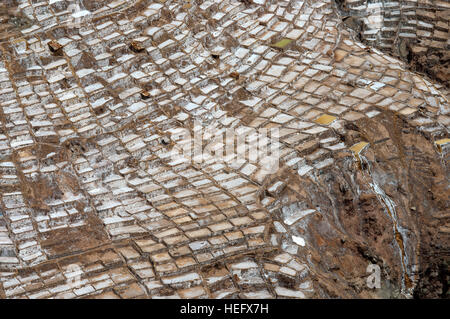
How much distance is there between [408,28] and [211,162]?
4.22 m

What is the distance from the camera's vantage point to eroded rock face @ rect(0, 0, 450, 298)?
5.94 meters

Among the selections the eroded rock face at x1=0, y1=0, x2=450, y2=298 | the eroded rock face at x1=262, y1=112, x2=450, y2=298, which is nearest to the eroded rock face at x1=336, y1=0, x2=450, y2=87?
the eroded rock face at x1=0, y1=0, x2=450, y2=298

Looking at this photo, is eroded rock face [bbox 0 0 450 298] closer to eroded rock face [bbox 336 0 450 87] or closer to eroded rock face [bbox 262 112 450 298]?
eroded rock face [bbox 262 112 450 298]

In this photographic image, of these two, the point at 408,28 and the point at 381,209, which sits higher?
the point at 408,28

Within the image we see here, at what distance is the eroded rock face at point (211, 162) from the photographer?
594cm

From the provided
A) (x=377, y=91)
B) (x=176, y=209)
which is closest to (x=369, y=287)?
(x=176, y=209)

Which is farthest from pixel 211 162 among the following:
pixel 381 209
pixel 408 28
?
pixel 408 28

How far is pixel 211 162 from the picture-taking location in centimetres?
706

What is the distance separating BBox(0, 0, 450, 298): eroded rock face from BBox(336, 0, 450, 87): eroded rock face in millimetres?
1004

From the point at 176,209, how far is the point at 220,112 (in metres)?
→ 1.60

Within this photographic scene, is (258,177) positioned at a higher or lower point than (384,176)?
higher

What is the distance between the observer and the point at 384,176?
7.20m

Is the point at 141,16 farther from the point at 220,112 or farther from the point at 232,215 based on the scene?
the point at 232,215

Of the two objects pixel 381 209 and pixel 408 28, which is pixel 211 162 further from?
pixel 408 28
